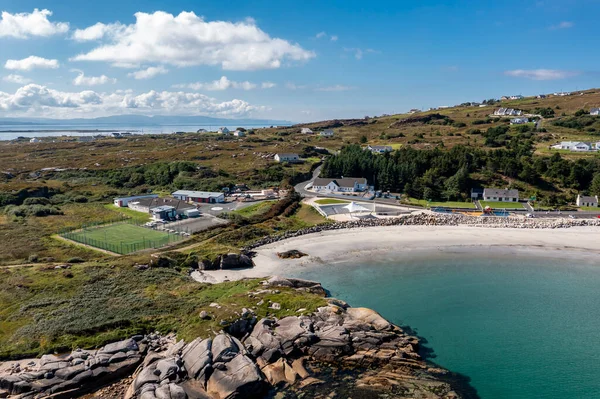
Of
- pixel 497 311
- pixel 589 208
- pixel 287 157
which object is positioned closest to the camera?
pixel 497 311

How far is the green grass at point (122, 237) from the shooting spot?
44.7 metres

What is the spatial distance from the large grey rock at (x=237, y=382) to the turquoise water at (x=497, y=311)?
42.3 ft

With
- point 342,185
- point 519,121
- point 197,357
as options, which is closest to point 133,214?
point 342,185

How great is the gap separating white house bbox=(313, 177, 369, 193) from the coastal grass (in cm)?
4274

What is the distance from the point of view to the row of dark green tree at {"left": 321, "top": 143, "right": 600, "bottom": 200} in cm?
7188

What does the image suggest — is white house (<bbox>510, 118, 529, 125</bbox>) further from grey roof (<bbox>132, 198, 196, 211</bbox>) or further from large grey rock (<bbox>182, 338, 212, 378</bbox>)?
large grey rock (<bbox>182, 338, 212, 378</bbox>)

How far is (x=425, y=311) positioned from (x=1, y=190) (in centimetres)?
7903

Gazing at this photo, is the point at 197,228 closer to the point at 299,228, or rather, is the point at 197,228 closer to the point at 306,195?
the point at 299,228

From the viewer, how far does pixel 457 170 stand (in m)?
77.2

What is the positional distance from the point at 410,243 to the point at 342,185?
29.1m

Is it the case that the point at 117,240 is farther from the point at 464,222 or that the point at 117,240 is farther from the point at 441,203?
the point at 441,203

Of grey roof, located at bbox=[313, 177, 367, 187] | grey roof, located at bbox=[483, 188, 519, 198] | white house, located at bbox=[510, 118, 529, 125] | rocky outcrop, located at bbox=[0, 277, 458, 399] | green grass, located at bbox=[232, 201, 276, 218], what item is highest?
white house, located at bbox=[510, 118, 529, 125]

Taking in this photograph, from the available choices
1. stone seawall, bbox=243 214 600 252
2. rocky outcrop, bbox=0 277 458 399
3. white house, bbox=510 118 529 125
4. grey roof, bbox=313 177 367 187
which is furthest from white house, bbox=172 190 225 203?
white house, bbox=510 118 529 125

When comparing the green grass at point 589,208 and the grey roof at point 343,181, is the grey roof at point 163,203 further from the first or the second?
the green grass at point 589,208
